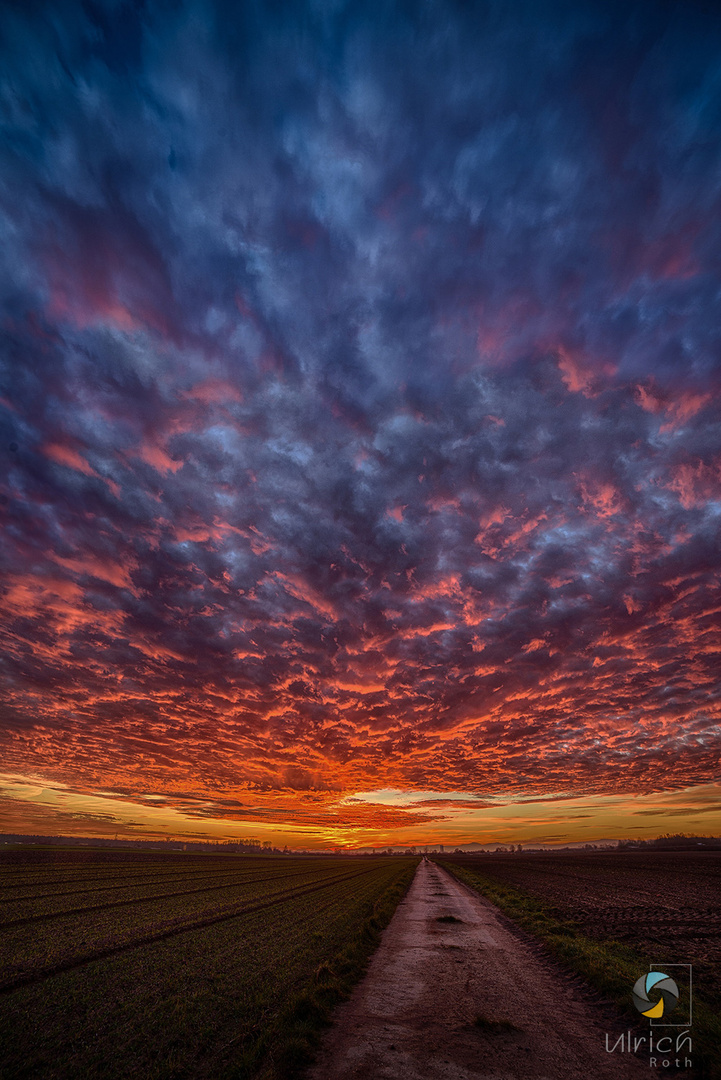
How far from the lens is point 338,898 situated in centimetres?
3994

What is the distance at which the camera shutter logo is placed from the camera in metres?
12.4

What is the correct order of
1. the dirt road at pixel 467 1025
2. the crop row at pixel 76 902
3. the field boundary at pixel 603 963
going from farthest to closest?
the crop row at pixel 76 902 → the field boundary at pixel 603 963 → the dirt road at pixel 467 1025

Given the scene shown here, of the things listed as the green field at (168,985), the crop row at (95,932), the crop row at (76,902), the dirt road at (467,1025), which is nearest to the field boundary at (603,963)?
the dirt road at (467,1025)

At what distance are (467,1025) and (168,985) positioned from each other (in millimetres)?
10985

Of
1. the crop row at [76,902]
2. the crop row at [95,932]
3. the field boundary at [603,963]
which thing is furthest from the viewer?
the crop row at [76,902]

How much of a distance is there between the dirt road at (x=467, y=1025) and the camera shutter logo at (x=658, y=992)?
4.39 ft

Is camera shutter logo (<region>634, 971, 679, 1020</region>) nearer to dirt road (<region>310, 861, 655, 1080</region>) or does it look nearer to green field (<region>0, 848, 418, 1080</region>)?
dirt road (<region>310, 861, 655, 1080</region>)

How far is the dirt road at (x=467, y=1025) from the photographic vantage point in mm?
9500

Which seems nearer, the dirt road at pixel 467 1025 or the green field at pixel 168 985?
the dirt road at pixel 467 1025

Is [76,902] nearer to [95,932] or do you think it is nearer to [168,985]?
[95,932]

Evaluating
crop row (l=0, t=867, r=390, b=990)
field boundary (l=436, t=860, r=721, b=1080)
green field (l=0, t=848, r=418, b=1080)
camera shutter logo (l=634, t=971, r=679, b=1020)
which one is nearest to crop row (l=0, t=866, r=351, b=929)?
green field (l=0, t=848, r=418, b=1080)

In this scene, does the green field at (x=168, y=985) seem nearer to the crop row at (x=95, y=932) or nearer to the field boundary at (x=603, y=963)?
the crop row at (x=95, y=932)

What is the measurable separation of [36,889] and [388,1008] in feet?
152

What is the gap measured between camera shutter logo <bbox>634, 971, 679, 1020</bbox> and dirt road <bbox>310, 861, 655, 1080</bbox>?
1.34 metres
